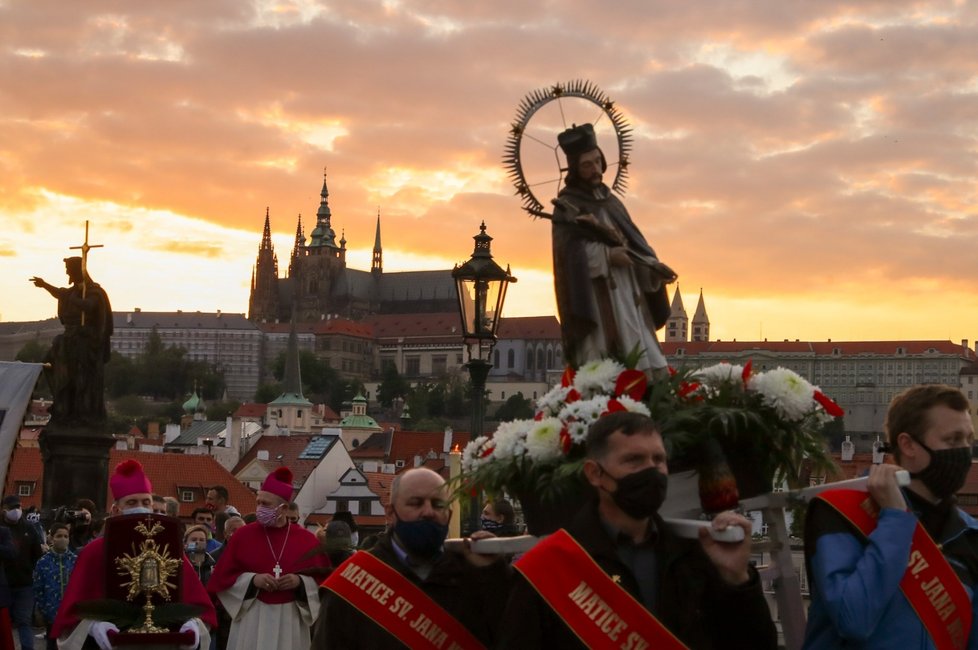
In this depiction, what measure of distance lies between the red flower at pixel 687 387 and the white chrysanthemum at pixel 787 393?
7.1 inches

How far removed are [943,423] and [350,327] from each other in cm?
18594

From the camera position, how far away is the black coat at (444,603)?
4.90 metres

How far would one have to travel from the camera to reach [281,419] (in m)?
142

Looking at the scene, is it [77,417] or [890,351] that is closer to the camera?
[77,417]

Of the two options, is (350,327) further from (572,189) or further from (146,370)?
(572,189)

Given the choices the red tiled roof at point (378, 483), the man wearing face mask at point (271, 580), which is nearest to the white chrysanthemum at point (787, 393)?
the man wearing face mask at point (271, 580)

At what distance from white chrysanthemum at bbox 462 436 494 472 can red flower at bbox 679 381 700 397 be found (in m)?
0.56

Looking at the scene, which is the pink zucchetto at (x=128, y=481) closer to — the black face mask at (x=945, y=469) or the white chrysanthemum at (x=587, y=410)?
the white chrysanthemum at (x=587, y=410)

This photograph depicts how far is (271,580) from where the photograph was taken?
7777 mm

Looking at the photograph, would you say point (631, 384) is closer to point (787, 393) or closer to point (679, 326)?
point (787, 393)

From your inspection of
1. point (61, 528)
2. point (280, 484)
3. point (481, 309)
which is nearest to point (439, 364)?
point (61, 528)

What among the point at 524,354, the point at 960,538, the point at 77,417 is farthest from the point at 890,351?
the point at 960,538

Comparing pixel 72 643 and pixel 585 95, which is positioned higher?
pixel 585 95

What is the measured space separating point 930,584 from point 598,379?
128 centimetres
